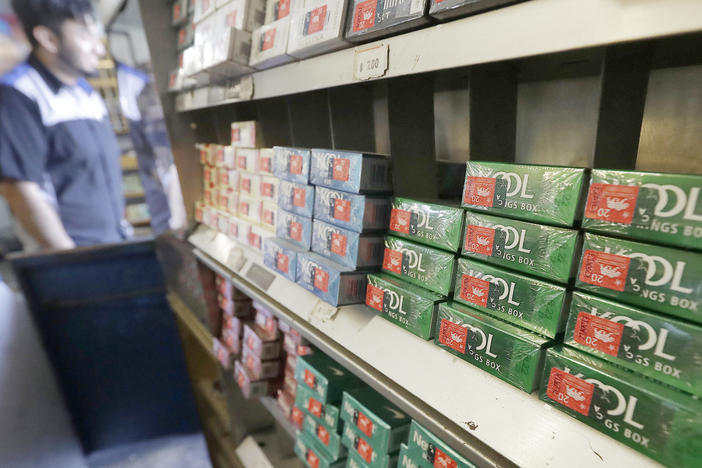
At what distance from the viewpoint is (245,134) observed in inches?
53.6

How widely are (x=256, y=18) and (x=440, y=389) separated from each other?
109 centimetres

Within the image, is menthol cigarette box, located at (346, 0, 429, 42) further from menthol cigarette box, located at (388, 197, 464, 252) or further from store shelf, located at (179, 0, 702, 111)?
menthol cigarette box, located at (388, 197, 464, 252)

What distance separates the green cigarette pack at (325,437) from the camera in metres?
1.01

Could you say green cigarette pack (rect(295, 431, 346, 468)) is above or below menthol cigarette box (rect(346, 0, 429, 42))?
below

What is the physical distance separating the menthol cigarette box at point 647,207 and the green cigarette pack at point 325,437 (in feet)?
2.78

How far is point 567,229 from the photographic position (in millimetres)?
533

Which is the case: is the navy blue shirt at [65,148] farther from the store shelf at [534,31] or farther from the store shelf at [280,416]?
the store shelf at [534,31]

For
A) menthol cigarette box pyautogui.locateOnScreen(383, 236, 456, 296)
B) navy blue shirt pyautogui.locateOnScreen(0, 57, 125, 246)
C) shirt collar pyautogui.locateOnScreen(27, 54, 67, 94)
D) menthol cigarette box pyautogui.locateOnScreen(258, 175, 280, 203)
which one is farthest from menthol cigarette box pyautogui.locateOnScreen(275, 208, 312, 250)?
shirt collar pyautogui.locateOnScreen(27, 54, 67, 94)

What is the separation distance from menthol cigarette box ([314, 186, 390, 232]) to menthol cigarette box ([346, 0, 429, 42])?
31 cm

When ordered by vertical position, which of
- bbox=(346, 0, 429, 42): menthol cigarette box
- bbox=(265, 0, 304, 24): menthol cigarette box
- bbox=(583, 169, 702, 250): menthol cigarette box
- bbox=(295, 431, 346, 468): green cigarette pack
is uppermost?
bbox=(265, 0, 304, 24): menthol cigarette box

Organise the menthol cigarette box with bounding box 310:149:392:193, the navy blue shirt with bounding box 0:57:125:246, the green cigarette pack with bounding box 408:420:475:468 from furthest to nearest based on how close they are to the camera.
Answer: the navy blue shirt with bounding box 0:57:125:246 → the menthol cigarette box with bounding box 310:149:392:193 → the green cigarette pack with bounding box 408:420:475:468

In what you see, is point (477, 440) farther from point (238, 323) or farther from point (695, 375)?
point (238, 323)

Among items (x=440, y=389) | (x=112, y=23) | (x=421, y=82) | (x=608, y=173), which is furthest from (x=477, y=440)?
(x=112, y=23)

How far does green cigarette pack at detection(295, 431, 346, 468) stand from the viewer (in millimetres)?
1021
